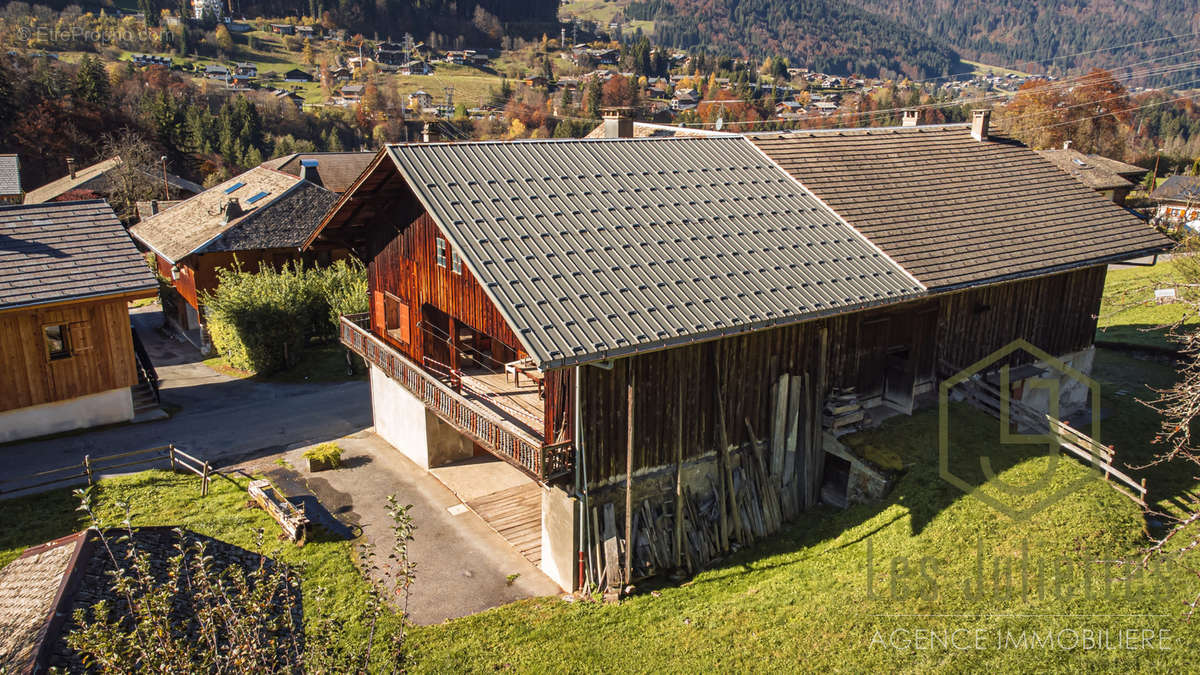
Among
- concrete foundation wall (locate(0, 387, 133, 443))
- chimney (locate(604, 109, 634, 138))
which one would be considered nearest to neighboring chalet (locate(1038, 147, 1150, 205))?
chimney (locate(604, 109, 634, 138))

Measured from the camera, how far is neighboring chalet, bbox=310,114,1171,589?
1412 centimetres

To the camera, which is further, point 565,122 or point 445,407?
point 565,122

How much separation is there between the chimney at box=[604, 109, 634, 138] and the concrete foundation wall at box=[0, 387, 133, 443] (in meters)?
16.6

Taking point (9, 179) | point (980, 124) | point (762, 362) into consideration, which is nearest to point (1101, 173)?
point (980, 124)

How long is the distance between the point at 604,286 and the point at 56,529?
523 inches

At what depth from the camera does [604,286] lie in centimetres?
1411

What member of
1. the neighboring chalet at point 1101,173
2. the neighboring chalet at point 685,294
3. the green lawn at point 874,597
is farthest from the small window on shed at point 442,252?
the neighboring chalet at point 1101,173

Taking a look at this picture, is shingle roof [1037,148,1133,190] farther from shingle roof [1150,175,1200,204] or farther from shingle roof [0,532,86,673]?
shingle roof [0,532,86,673]

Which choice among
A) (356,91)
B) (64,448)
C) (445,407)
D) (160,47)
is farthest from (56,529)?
(160,47)

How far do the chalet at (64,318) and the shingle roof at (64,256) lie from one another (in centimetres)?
2

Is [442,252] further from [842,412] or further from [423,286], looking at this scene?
[842,412]

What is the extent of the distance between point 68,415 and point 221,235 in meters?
12.7

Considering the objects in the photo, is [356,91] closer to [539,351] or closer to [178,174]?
[178,174]

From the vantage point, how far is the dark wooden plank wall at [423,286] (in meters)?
16.1
